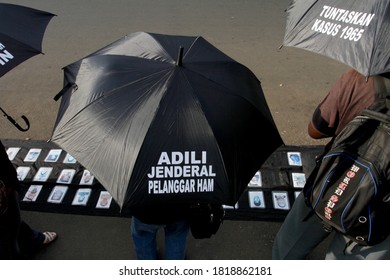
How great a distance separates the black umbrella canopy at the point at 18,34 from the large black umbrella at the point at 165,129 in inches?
20.5

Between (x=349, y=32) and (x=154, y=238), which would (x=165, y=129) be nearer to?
(x=154, y=238)

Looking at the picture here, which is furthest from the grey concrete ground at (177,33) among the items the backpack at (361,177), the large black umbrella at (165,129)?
the large black umbrella at (165,129)

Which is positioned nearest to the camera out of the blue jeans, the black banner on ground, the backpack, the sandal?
the backpack

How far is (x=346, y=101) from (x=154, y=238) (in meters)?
1.50

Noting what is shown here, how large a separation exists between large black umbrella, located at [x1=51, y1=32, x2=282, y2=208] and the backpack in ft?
→ 1.32

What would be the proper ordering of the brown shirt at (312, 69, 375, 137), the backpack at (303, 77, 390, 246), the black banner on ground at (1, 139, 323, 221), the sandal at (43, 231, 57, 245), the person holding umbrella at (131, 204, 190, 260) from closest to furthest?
the backpack at (303, 77, 390, 246) → the brown shirt at (312, 69, 375, 137) → the person holding umbrella at (131, 204, 190, 260) → the sandal at (43, 231, 57, 245) → the black banner on ground at (1, 139, 323, 221)

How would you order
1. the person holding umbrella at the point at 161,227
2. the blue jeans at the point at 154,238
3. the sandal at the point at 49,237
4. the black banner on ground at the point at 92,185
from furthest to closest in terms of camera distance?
the black banner on ground at the point at 92,185, the sandal at the point at 49,237, the blue jeans at the point at 154,238, the person holding umbrella at the point at 161,227

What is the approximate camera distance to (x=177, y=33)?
596 cm

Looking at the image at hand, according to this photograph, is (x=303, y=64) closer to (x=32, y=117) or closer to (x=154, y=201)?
(x=32, y=117)

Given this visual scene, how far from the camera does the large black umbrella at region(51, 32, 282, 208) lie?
6.01 feet

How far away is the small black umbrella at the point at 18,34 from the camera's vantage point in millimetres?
2408

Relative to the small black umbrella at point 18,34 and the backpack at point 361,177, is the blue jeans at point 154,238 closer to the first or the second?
the backpack at point 361,177

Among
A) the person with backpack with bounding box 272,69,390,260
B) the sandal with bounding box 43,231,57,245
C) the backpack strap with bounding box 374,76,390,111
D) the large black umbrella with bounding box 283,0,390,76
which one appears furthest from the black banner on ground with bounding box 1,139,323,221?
the backpack strap with bounding box 374,76,390,111

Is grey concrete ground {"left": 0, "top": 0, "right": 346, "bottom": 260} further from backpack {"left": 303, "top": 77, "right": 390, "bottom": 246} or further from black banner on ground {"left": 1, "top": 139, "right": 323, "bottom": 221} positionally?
backpack {"left": 303, "top": 77, "right": 390, "bottom": 246}
